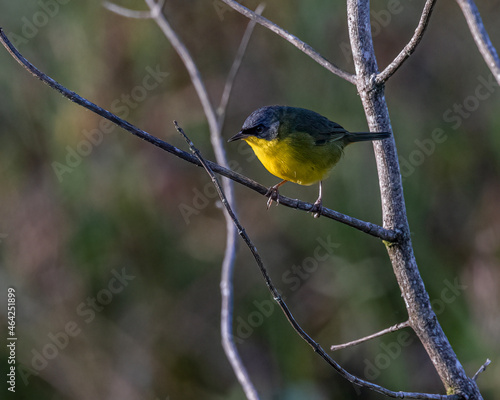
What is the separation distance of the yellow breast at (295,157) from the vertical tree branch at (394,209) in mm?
1290

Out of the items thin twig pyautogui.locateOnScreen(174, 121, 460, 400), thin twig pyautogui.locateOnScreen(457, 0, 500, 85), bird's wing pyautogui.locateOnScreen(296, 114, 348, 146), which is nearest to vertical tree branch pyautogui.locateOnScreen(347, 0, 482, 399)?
thin twig pyautogui.locateOnScreen(174, 121, 460, 400)

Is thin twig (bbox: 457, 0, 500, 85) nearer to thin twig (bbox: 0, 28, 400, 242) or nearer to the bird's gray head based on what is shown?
thin twig (bbox: 0, 28, 400, 242)

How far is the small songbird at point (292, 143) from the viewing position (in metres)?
3.44

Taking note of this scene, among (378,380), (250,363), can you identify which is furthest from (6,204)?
(378,380)

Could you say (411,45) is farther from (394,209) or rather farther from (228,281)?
(228,281)

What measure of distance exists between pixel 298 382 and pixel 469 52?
144 inches

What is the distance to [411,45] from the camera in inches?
75.7

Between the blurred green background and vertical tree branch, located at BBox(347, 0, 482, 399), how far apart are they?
2.89 meters

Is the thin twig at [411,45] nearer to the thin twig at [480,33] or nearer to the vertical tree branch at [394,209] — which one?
the vertical tree branch at [394,209]

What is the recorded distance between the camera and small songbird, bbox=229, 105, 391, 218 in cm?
344

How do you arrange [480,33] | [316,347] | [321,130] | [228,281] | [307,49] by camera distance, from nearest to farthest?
[480,33], [316,347], [307,49], [228,281], [321,130]

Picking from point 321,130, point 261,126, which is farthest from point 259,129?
point 321,130

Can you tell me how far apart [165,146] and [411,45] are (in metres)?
0.92

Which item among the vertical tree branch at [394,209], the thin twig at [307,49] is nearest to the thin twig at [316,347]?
the vertical tree branch at [394,209]
